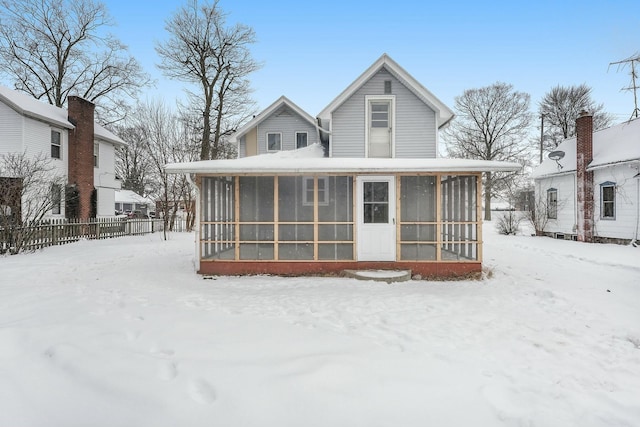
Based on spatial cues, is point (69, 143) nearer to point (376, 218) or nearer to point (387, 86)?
point (387, 86)

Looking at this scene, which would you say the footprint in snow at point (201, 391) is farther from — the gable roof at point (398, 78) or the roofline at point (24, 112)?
the roofline at point (24, 112)

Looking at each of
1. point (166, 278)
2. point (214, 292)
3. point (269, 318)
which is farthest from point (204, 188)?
point (269, 318)

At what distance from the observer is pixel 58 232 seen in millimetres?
12414

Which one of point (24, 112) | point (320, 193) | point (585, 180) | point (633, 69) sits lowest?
point (320, 193)

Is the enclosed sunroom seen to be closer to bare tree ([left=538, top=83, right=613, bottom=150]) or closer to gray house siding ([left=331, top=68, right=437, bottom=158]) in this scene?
gray house siding ([left=331, top=68, right=437, bottom=158])

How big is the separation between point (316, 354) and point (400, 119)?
9.69 metres

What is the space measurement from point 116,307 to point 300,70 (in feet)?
69.5

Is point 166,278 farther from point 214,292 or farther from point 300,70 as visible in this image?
point 300,70

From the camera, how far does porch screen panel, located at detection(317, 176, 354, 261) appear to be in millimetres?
8375

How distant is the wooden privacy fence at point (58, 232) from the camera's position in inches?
403

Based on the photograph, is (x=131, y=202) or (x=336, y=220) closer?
(x=336, y=220)

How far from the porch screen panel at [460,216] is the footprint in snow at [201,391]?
667cm

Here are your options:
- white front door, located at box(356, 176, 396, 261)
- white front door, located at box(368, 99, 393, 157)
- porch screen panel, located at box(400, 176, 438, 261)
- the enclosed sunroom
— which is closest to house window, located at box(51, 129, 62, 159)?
the enclosed sunroom

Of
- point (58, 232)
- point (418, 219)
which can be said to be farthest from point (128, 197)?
point (418, 219)
